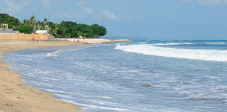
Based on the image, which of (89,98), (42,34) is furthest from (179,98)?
(42,34)

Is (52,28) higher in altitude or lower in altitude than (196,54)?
higher

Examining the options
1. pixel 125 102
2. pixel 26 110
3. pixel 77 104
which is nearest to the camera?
pixel 26 110

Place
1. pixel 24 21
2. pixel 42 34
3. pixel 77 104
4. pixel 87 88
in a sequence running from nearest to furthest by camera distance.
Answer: pixel 77 104 < pixel 87 88 < pixel 42 34 < pixel 24 21

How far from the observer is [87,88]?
39.9ft

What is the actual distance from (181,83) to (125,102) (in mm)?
5391

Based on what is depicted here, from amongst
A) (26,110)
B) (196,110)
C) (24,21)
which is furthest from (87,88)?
(24,21)

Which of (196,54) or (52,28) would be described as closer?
(196,54)

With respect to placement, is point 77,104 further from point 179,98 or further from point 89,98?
point 179,98

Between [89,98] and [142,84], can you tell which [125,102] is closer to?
[89,98]

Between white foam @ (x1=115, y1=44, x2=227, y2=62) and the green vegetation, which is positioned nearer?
white foam @ (x1=115, y1=44, x2=227, y2=62)

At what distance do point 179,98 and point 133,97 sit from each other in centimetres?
138

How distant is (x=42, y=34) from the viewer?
110188 mm

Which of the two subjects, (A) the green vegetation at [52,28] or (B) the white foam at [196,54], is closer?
(B) the white foam at [196,54]

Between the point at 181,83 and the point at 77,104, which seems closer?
the point at 77,104
